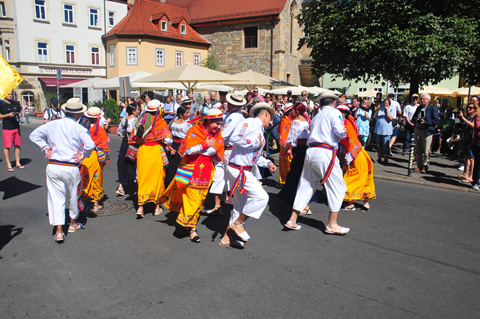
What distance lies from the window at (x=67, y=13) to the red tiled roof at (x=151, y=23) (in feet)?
13.4

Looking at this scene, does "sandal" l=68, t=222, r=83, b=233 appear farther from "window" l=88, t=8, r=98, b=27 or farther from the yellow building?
"window" l=88, t=8, r=98, b=27

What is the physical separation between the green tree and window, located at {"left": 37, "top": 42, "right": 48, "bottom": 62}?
3018 cm

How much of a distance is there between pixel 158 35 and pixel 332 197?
32918mm

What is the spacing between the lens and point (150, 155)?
6.31 m

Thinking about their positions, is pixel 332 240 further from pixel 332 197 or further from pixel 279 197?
pixel 279 197

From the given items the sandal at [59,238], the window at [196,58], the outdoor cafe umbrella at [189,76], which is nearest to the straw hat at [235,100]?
the sandal at [59,238]

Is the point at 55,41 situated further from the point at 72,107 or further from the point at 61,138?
the point at 61,138

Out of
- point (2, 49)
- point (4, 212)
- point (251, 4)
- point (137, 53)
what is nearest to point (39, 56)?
point (2, 49)

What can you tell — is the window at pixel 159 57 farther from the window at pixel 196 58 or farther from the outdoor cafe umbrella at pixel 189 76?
the outdoor cafe umbrella at pixel 189 76

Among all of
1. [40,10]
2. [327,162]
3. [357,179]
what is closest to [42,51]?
[40,10]

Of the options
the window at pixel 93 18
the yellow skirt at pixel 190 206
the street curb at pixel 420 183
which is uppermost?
the window at pixel 93 18

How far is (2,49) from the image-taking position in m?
37.4

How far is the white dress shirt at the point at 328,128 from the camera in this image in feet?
17.6

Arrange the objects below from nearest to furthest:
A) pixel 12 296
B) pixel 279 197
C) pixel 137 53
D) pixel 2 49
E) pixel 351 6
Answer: pixel 12 296, pixel 279 197, pixel 351 6, pixel 137 53, pixel 2 49
